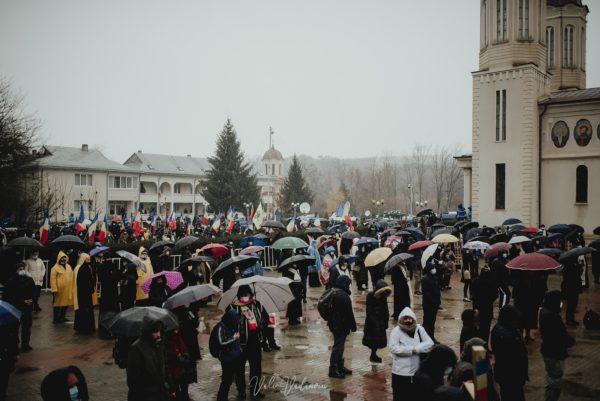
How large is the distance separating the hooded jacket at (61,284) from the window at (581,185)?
28.7 m

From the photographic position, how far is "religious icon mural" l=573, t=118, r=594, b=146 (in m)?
29.5

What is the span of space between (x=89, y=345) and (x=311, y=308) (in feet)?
21.1

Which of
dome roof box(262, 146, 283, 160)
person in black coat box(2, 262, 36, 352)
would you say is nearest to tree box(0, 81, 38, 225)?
person in black coat box(2, 262, 36, 352)

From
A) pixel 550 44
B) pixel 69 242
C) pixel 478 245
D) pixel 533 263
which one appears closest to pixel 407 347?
pixel 533 263

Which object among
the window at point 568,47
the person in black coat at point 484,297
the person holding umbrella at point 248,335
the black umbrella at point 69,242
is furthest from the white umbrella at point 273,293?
the window at point 568,47

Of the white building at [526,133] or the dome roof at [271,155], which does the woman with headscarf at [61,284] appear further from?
the dome roof at [271,155]

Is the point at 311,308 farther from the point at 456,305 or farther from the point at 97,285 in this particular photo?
the point at 97,285

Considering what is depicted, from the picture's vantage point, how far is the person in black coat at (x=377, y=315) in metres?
8.84

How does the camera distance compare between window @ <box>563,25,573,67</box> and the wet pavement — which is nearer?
the wet pavement

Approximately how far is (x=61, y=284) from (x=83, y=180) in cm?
4748

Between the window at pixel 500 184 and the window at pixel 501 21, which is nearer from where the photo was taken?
the window at pixel 500 184

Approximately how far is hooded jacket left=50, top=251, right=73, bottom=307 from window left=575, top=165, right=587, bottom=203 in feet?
94.3

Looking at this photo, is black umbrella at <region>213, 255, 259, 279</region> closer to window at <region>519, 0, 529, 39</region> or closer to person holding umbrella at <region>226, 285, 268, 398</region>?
person holding umbrella at <region>226, 285, 268, 398</region>

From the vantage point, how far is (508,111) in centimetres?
3102
